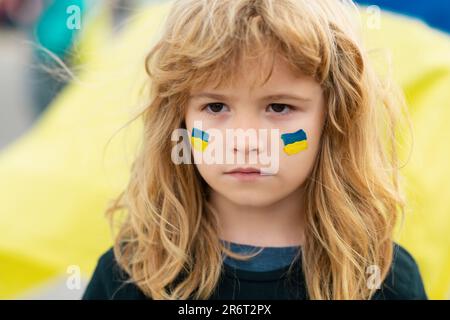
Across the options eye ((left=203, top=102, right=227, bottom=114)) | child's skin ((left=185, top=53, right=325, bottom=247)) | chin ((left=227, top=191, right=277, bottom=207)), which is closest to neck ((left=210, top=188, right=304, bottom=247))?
child's skin ((left=185, top=53, right=325, bottom=247))

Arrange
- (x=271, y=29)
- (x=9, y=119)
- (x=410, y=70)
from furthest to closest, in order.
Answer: (x=9, y=119), (x=410, y=70), (x=271, y=29)

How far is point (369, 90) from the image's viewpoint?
169 centimetres

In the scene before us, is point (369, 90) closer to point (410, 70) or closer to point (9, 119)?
point (410, 70)

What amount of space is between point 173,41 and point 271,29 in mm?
210

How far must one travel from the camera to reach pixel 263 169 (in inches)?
61.6

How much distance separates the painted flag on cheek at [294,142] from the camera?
5.19 ft

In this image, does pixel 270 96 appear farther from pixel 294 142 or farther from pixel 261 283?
pixel 261 283

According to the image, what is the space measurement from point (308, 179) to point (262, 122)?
244 mm

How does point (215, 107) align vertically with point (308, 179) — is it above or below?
above

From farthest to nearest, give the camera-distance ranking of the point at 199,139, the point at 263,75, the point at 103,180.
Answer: the point at 103,180, the point at 199,139, the point at 263,75

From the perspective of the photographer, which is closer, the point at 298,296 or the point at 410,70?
the point at 298,296

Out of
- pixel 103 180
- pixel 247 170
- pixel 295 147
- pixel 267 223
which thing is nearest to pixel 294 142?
pixel 295 147

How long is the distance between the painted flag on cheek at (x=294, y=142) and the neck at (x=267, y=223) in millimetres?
166

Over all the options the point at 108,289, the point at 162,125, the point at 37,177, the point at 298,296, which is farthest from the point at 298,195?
the point at 37,177
